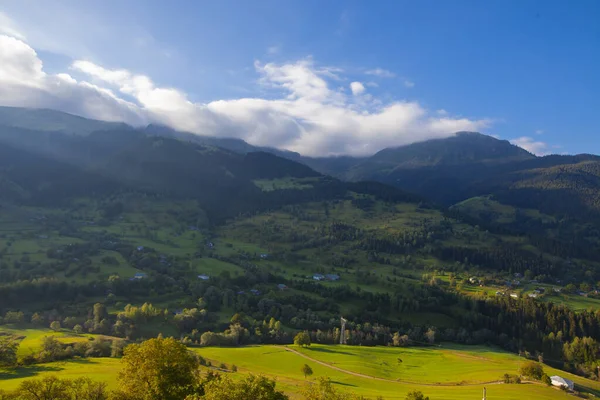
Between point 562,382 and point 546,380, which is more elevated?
point 562,382

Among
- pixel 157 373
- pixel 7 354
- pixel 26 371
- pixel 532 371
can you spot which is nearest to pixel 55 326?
pixel 7 354

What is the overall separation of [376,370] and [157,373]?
54087 mm

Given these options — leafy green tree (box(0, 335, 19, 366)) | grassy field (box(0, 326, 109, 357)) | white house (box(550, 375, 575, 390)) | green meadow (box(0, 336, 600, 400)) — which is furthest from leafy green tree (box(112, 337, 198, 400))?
white house (box(550, 375, 575, 390))

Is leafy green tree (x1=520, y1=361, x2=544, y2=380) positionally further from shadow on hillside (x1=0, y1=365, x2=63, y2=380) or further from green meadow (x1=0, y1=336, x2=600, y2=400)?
→ shadow on hillside (x1=0, y1=365, x2=63, y2=380)

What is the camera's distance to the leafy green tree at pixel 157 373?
35.2 metres

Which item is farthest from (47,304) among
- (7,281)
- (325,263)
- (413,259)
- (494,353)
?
(413,259)

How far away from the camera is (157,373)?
35.6 m

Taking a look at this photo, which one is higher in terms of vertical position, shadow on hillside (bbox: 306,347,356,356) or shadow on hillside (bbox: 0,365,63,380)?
shadow on hillside (bbox: 0,365,63,380)

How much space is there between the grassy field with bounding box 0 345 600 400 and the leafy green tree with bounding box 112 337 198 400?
65.6 feet

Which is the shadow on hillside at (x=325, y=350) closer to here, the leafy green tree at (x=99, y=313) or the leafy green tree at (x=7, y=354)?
the leafy green tree at (x=99, y=313)

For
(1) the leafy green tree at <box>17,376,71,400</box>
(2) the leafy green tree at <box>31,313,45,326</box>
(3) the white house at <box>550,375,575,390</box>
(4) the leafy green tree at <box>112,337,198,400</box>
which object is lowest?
(2) the leafy green tree at <box>31,313,45,326</box>

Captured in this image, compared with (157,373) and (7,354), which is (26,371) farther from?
(157,373)

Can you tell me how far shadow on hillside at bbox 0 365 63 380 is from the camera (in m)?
57.2

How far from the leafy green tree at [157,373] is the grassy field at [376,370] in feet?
65.6
